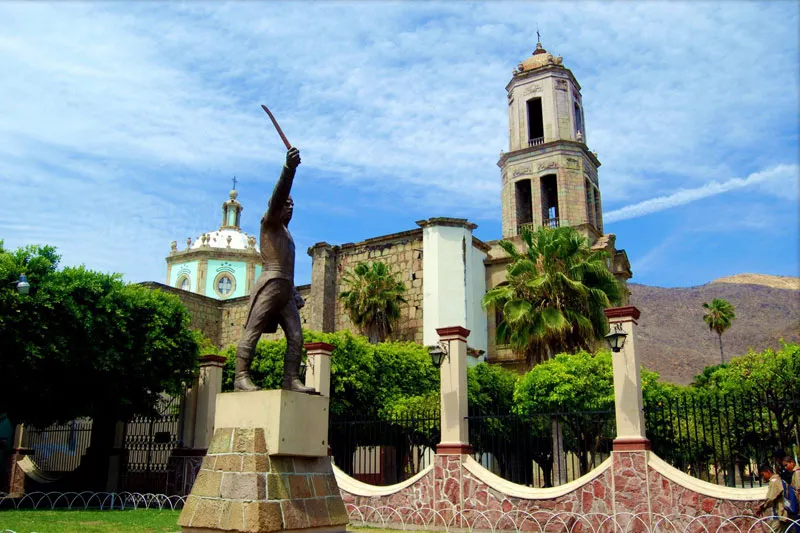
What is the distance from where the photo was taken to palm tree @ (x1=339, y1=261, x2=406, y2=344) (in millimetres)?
30484

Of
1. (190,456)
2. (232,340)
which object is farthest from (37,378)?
(232,340)

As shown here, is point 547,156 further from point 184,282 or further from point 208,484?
point 184,282

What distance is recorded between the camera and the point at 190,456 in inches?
747

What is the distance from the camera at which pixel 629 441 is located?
12.3 meters

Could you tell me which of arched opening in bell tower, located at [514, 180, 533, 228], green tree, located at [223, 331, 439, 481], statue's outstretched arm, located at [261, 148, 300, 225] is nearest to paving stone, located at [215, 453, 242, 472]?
statue's outstretched arm, located at [261, 148, 300, 225]

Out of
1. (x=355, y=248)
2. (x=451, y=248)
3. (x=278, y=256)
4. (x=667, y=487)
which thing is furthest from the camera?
(x=355, y=248)

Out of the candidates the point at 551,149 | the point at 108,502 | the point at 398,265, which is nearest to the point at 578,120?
the point at 551,149

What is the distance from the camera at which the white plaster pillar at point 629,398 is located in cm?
1229

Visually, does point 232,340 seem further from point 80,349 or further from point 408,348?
point 80,349

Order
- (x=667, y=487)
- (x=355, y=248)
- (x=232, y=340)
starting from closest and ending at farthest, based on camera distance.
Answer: (x=667, y=487) → (x=355, y=248) → (x=232, y=340)

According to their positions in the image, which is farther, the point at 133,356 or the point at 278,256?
the point at 133,356

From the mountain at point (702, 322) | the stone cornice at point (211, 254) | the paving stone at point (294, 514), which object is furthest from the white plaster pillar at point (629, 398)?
the mountain at point (702, 322)

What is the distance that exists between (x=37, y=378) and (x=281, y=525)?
42.3 feet

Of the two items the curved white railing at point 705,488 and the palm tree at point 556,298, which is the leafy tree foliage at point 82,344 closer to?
the palm tree at point 556,298
